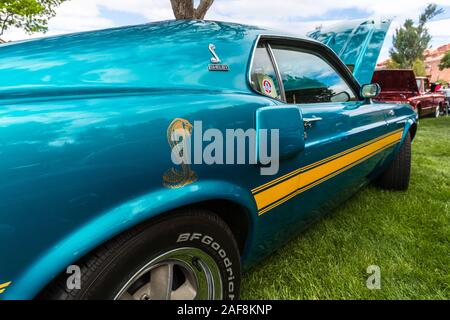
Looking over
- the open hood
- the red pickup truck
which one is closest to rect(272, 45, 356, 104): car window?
the open hood

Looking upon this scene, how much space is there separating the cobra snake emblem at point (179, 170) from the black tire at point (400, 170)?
2.79 metres

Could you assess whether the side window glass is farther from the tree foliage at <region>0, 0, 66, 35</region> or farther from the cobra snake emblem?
the tree foliage at <region>0, 0, 66, 35</region>

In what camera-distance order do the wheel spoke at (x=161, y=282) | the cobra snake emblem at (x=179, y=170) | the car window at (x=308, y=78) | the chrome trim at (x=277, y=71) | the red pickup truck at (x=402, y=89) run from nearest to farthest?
1. the cobra snake emblem at (x=179, y=170)
2. the wheel spoke at (x=161, y=282)
3. the chrome trim at (x=277, y=71)
4. the car window at (x=308, y=78)
5. the red pickup truck at (x=402, y=89)

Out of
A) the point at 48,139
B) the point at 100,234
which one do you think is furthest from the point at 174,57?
the point at 100,234

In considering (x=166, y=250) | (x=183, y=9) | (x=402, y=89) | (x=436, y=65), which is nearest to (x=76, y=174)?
(x=166, y=250)

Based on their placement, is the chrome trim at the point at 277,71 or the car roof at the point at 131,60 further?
the chrome trim at the point at 277,71

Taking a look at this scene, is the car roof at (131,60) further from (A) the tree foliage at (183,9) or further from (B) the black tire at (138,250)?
(A) the tree foliage at (183,9)

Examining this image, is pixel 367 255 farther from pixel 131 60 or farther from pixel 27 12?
pixel 27 12

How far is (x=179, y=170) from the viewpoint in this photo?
3.48 ft

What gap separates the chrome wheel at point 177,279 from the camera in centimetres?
108

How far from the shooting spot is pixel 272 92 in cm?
161

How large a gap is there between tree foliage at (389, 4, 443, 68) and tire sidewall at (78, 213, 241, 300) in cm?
4736

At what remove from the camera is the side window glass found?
1.53m

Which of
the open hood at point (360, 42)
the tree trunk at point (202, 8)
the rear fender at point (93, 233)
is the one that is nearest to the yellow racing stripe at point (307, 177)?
the rear fender at point (93, 233)
